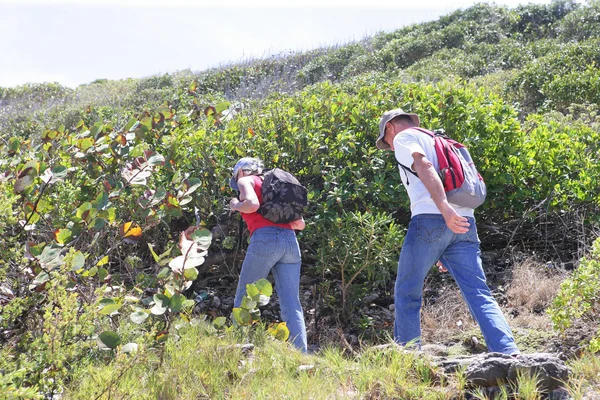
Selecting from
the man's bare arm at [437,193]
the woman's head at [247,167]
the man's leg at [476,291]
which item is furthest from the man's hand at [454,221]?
the woman's head at [247,167]

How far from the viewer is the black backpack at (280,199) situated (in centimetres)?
445

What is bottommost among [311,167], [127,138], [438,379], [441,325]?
[441,325]

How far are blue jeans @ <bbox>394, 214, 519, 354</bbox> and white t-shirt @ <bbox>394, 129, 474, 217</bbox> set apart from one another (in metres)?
0.07

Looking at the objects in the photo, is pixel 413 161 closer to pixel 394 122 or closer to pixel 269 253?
pixel 394 122

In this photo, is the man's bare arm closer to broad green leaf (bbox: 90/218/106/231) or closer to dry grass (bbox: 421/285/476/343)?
dry grass (bbox: 421/285/476/343)

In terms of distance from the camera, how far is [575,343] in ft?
13.8

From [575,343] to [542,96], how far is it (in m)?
7.62

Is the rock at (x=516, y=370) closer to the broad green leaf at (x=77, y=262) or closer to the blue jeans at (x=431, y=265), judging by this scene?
the blue jeans at (x=431, y=265)

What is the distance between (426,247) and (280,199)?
1.12m

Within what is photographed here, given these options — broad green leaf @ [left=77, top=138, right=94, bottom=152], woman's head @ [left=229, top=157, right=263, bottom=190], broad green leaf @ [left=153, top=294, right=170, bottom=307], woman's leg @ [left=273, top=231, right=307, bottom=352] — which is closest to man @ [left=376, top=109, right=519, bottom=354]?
woman's leg @ [left=273, top=231, right=307, bottom=352]

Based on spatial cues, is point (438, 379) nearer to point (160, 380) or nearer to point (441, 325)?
point (160, 380)

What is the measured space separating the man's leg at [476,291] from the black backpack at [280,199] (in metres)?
1.11

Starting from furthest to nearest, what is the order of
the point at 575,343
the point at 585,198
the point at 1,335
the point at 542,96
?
the point at 542,96
the point at 585,198
the point at 575,343
the point at 1,335

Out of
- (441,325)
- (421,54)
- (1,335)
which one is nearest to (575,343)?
(441,325)
